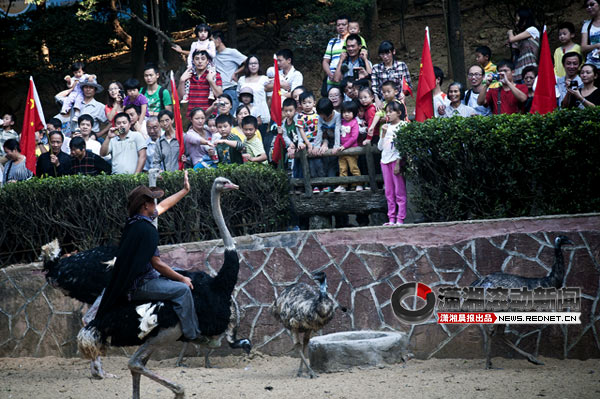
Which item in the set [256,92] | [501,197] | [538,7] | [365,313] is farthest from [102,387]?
[538,7]

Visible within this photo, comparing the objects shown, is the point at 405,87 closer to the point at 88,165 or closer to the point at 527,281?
the point at 527,281

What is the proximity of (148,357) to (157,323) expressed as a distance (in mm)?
324

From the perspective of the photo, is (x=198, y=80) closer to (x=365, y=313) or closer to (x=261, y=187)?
(x=261, y=187)

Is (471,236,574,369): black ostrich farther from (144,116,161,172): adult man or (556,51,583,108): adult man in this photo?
(144,116,161,172): adult man

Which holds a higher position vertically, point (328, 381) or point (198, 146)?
point (198, 146)

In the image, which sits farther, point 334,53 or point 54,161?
point 334,53

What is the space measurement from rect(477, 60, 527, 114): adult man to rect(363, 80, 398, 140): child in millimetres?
1197

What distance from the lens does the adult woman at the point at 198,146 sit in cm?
1073

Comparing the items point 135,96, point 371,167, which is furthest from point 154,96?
point 371,167

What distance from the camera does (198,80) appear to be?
12359 millimetres

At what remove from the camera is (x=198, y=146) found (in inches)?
428

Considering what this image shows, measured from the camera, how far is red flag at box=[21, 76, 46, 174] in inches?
453

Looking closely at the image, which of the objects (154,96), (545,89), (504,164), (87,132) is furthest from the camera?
(154,96)
